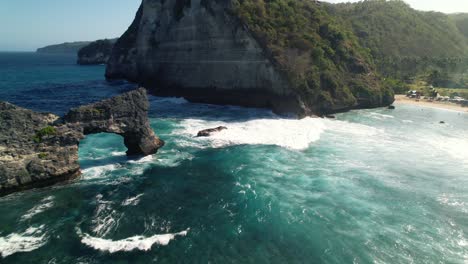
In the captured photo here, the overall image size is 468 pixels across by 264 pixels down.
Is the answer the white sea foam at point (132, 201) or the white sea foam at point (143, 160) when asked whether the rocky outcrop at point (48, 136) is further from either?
the white sea foam at point (132, 201)

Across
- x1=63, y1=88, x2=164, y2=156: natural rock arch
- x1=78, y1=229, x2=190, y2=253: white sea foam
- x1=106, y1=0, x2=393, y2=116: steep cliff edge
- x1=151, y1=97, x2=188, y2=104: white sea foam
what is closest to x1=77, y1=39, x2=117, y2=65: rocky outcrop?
x1=106, y1=0, x2=393, y2=116: steep cliff edge

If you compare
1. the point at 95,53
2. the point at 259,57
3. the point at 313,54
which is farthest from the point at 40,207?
the point at 95,53

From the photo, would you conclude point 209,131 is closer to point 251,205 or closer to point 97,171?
point 97,171

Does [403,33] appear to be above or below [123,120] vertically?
above

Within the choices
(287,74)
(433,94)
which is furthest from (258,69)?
(433,94)

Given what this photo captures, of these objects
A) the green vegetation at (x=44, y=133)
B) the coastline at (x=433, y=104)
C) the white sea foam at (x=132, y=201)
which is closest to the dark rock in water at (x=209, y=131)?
the white sea foam at (x=132, y=201)

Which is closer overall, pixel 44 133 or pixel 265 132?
pixel 44 133

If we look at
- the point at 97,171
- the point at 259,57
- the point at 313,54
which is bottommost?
the point at 97,171
